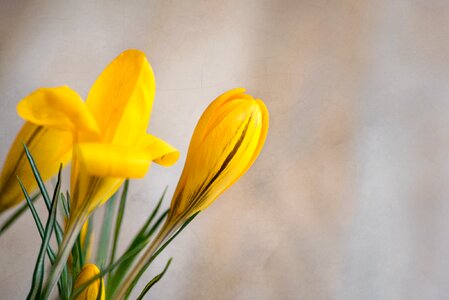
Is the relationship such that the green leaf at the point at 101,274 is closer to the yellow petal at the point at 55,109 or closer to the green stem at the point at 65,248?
the green stem at the point at 65,248

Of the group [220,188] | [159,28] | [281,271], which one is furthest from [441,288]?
[159,28]

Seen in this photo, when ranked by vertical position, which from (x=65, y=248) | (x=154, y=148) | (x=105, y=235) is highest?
(x=154, y=148)

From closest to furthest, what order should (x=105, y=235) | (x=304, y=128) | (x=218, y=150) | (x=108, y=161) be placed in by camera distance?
(x=108, y=161)
(x=218, y=150)
(x=105, y=235)
(x=304, y=128)

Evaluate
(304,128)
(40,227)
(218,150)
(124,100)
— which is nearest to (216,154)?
(218,150)

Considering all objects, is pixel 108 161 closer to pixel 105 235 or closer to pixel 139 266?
pixel 139 266

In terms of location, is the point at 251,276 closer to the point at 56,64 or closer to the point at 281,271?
the point at 281,271

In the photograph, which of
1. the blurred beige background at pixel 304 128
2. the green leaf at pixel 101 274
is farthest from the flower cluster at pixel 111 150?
the blurred beige background at pixel 304 128

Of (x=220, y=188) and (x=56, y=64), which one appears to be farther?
(x=56, y=64)
